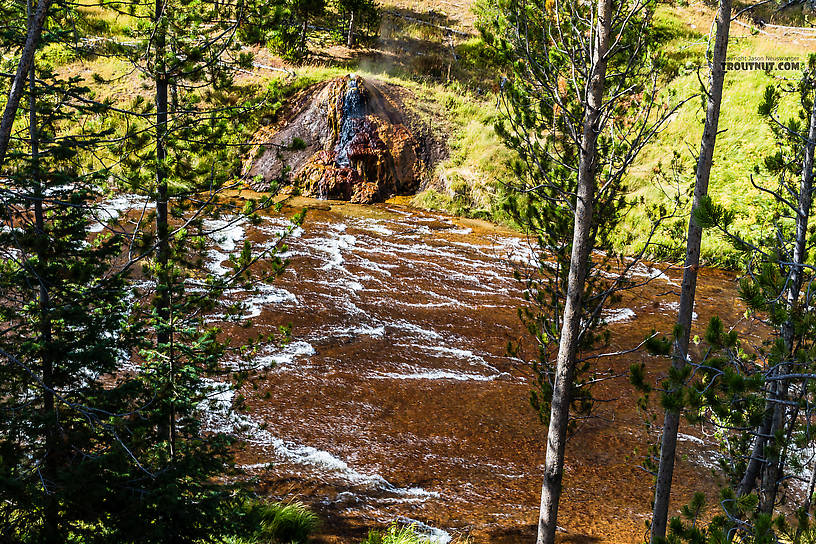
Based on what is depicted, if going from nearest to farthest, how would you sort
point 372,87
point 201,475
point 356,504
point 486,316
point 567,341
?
1. point 201,475
2. point 567,341
3. point 356,504
4. point 486,316
5. point 372,87

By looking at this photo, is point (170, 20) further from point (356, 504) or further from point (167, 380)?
point (356, 504)

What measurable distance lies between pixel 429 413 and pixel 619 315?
6.20m

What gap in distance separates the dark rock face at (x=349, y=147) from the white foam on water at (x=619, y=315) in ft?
35.8

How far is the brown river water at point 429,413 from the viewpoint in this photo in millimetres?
7008

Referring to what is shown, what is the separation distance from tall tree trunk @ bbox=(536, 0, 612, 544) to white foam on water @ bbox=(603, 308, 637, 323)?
26.1ft

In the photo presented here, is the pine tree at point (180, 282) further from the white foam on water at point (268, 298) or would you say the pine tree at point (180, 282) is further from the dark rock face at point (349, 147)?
the dark rock face at point (349, 147)

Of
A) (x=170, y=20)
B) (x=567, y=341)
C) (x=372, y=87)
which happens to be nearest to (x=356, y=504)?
(x=567, y=341)

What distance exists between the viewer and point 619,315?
43.7 ft

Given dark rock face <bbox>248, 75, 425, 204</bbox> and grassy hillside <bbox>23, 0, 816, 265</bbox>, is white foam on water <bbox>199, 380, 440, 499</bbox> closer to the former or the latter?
grassy hillside <bbox>23, 0, 816, 265</bbox>

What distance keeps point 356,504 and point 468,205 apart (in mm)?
15888

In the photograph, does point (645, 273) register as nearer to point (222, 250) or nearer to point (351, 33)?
point (222, 250)

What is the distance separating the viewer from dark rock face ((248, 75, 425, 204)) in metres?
22.0

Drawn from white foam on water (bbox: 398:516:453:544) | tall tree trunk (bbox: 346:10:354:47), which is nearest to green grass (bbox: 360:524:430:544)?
white foam on water (bbox: 398:516:453:544)

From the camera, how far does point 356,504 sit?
693cm
